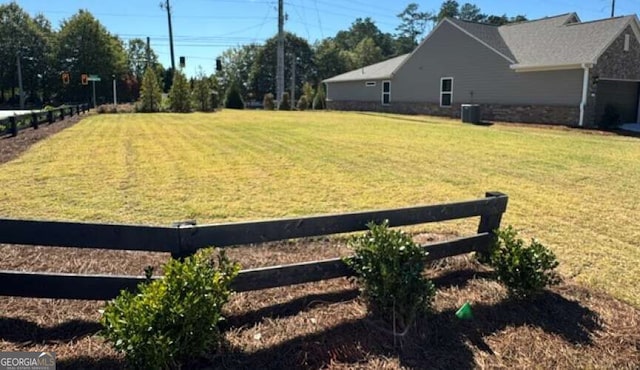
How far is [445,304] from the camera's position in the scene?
3.29 metres

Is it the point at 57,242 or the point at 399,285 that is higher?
the point at 57,242

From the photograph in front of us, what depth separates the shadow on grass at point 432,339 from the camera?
2.67 m

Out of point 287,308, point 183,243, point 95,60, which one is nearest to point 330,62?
point 95,60

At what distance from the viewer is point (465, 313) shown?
314 cm

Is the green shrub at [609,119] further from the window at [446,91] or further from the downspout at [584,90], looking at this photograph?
the window at [446,91]

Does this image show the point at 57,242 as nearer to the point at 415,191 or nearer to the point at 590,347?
the point at 590,347

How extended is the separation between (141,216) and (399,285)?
3.52m

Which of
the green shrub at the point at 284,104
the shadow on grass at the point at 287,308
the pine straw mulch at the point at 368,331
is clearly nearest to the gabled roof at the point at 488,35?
the green shrub at the point at 284,104

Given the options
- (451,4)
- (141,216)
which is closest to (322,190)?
(141,216)

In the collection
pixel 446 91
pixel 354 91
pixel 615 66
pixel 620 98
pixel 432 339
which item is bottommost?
pixel 432 339

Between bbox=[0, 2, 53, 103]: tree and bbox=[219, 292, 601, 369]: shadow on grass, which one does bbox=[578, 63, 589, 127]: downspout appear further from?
bbox=[0, 2, 53, 103]: tree

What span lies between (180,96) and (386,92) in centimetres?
1334

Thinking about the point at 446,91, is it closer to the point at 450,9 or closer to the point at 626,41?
the point at 626,41

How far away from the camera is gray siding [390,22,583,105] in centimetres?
2009
